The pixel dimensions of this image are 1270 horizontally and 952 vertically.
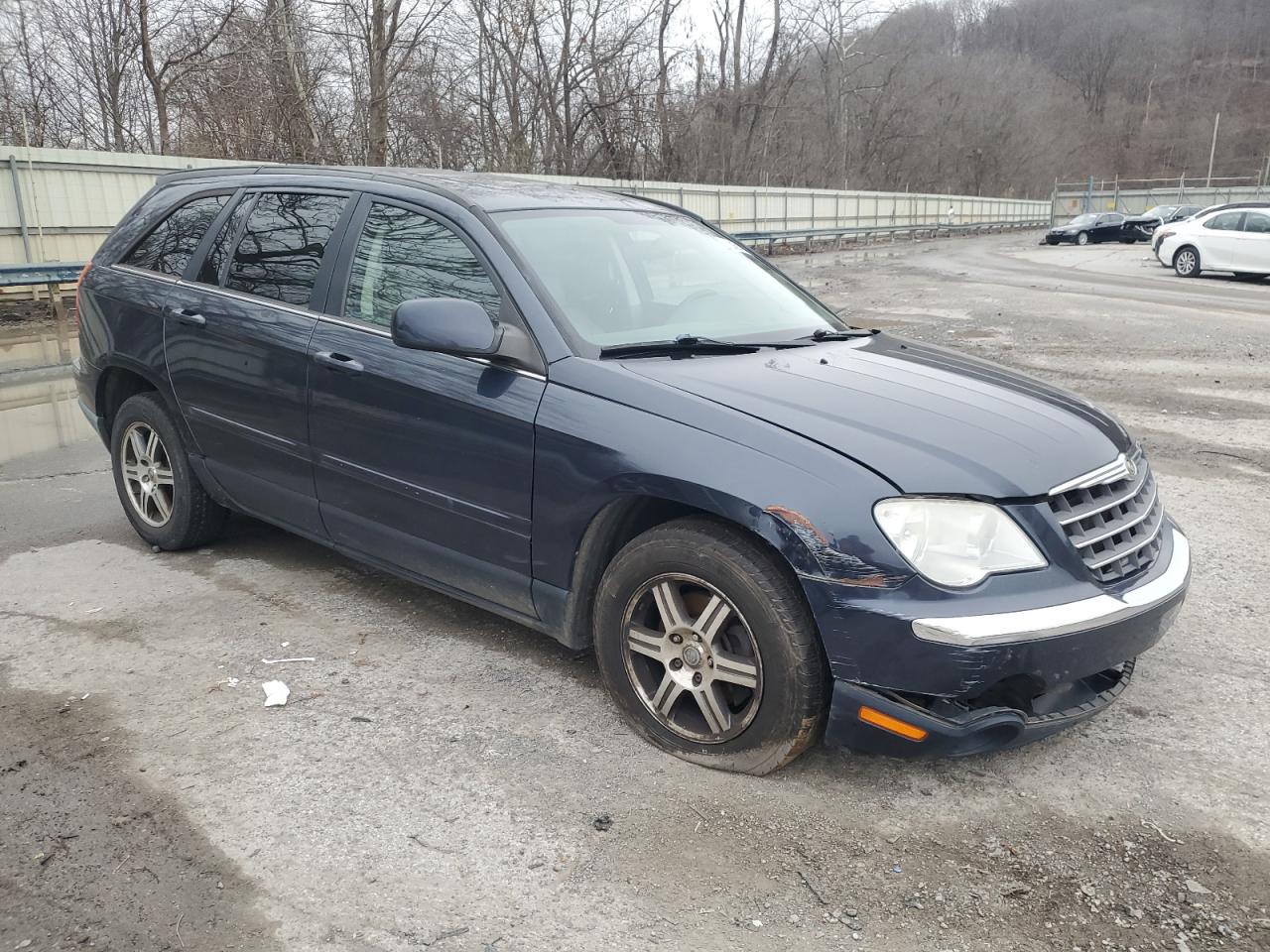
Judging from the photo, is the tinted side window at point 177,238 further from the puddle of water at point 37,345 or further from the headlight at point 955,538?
the puddle of water at point 37,345

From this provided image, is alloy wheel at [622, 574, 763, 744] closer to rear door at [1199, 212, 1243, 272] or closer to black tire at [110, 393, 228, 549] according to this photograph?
black tire at [110, 393, 228, 549]

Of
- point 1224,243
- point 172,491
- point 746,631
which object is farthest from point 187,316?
point 1224,243

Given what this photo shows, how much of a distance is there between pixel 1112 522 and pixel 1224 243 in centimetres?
2303

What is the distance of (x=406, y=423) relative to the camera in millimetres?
3693

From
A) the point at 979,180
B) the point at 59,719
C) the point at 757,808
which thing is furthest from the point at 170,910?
the point at 979,180

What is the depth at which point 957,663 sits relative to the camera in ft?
8.78

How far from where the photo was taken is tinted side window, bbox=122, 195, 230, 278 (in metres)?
4.80

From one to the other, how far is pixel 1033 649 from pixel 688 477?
1.03m

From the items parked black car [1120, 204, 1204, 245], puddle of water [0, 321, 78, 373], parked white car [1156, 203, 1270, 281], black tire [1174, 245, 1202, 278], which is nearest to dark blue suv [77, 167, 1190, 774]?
puddle of water [0, 321, 78, 373]

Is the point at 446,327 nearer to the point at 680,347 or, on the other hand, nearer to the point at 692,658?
the point at 680,347

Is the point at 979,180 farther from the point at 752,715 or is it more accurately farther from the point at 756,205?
the point at 752,715

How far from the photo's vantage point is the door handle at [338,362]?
3844 mm

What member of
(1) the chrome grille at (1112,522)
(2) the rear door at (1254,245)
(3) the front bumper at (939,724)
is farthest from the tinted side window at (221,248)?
(2) the rear door at (1254,245)

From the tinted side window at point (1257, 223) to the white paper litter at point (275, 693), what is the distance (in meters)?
23.8
